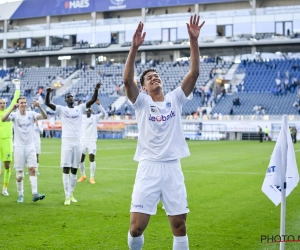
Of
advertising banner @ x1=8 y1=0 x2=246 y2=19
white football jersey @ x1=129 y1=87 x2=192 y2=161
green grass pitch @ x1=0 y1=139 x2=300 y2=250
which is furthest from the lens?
advertising banner @ x1=8 y1=0 x2=246 y2=19

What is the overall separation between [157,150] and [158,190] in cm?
47

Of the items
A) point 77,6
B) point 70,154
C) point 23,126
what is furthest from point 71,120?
point 77,6

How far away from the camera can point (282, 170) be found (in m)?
7.46

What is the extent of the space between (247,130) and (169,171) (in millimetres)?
44960

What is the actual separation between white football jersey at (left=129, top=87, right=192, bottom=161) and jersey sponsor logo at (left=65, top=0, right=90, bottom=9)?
70.5m

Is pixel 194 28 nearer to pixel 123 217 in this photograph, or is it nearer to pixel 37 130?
pixel 123 217

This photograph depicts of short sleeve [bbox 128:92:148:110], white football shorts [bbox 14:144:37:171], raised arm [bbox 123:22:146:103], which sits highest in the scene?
raised arm [bbox 123:22:146:103]

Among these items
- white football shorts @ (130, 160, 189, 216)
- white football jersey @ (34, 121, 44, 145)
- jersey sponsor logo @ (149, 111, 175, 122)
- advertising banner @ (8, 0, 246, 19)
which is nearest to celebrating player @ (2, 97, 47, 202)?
white football jersey @ (34, 121, 44, 145)

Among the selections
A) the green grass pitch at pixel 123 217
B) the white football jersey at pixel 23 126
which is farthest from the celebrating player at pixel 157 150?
the white football jersey at pixel 23 126

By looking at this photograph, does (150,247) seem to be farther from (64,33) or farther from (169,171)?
(64,33)

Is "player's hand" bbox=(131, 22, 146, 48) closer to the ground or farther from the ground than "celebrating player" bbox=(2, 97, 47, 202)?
farther from the ground

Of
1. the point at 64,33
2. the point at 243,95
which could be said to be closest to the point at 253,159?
the point at 243,95

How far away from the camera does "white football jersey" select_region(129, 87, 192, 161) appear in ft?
21.3

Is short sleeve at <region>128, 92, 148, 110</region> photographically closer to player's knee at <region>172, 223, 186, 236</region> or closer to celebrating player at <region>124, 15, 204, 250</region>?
celebrating player at <region>124, 15, 204, 250</region>
